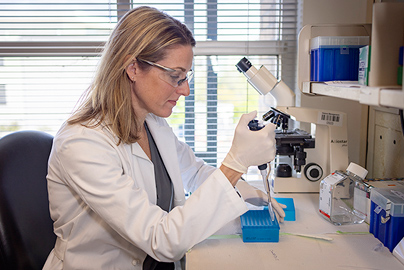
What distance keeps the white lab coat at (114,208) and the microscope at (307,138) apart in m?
0.54

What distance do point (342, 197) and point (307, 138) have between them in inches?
12.1

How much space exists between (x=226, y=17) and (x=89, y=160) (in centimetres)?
130

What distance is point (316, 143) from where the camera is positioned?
5.46ft

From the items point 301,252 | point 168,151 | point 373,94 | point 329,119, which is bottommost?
point 301,252

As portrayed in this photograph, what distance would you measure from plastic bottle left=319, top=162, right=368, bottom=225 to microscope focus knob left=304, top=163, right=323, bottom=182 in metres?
0.26

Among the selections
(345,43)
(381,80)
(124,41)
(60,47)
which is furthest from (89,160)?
(60,47)

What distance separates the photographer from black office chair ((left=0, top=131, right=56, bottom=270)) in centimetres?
122

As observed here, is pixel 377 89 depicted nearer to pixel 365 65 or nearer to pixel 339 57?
pixel 365 65

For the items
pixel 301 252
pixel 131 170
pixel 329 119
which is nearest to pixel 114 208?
pixel 131 170

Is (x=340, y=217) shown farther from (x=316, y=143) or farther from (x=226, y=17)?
(x=226, y=17)

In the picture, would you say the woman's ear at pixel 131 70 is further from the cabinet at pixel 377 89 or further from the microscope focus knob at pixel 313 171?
the microscope focus knob at pixel 313 171

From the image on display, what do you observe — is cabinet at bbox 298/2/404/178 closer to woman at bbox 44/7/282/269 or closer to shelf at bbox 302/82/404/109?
shelf at bbox 302/82/404/109

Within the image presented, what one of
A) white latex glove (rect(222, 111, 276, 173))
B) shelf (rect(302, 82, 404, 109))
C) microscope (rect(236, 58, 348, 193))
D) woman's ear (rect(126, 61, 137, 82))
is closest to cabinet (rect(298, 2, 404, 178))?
shelf (rect(302, 82, 404, 109))

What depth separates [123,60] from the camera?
124cm
